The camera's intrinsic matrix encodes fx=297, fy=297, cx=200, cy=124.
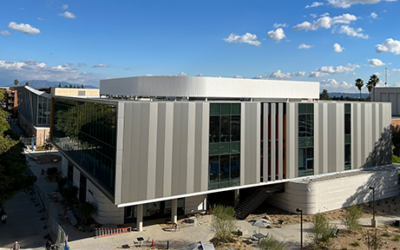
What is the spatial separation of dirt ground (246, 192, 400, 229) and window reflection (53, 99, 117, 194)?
43.7ft

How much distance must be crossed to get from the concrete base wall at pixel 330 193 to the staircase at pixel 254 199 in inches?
55.7

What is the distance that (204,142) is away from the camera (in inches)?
944

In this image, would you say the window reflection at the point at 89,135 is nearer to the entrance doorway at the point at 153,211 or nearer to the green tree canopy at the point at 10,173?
the entrance doorway at the point at 153,211

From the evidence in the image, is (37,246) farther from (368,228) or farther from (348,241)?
(368,228)

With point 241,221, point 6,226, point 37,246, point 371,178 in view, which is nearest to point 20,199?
point 6,226

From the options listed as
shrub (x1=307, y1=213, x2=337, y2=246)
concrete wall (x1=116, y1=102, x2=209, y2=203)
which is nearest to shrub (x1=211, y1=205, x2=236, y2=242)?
concrete wall (x1=116, y1=102, x2=209, y2=203)

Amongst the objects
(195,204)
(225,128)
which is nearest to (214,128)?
(225,128)

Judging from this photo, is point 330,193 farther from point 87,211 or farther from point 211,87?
point 87,211

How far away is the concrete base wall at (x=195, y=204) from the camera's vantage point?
26.3 metres

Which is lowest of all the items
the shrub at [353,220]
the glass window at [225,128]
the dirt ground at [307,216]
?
the dirt ground at [307,216]

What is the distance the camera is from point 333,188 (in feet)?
93.9

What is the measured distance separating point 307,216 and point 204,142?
1230cm

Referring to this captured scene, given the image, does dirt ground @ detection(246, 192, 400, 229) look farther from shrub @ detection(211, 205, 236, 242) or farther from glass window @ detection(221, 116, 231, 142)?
glass window @ detection(221, 116, 231, 142)

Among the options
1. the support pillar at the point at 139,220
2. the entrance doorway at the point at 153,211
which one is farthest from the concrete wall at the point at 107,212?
the support pillar at the point at 139,220
